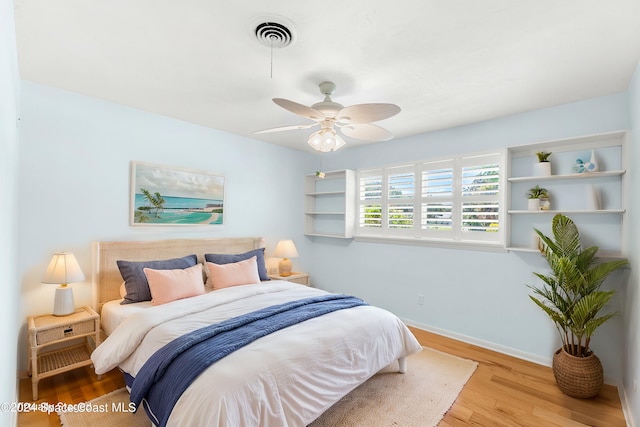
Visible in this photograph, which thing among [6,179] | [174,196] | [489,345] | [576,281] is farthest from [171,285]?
[576,281]

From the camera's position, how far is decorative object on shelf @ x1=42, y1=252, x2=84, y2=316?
252cm

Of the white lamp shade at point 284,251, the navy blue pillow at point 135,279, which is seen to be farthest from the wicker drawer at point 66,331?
the white lamp shade at point 284,251

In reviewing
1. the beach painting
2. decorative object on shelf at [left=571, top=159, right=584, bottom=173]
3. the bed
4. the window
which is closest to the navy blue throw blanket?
the bed

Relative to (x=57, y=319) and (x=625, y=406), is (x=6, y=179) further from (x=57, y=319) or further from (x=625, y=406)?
(x=625, y=406)

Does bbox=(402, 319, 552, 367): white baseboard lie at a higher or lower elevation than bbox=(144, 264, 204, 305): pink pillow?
lower

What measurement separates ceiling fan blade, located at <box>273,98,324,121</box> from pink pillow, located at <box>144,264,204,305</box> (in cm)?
190

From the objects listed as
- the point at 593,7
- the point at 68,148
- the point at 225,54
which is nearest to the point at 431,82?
the point at 593,7

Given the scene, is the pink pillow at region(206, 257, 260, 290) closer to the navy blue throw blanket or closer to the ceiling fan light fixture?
the navy blue throw blanket

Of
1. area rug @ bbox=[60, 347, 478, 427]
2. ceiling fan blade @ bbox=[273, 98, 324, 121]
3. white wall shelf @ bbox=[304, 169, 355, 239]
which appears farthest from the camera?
white wall shelf @ bbox=[304, 169, 355, 239]

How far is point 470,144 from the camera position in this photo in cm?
353

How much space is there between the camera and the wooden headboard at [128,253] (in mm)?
2936

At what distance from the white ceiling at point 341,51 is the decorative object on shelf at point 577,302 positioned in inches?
51.3

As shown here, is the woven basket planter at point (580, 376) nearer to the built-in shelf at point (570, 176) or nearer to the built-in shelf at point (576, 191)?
the built-in shelf at point (576, 191)

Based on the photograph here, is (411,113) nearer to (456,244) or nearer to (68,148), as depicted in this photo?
(456,244)
